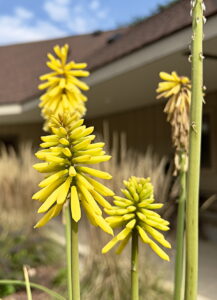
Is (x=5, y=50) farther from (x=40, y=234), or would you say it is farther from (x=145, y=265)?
(x=145, y=265)

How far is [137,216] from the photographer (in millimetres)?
897

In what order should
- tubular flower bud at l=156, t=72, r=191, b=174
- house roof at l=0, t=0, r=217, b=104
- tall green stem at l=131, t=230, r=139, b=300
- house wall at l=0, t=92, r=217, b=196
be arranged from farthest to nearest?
1. house roof at l=0, t=0, r=217, b=104
2. house wall at l=0, t=92, r=217, b=196
3. tubular flower bud at l=156, t=72, r=191, b=174
4. tall green stem at l=131, t=230, r=139, b=300

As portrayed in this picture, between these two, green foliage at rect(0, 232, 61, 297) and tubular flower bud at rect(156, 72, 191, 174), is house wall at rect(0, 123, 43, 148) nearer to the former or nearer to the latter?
green foliage at rect(0, 232, 61, 297)

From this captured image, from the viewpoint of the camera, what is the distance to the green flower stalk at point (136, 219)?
2.74 ft

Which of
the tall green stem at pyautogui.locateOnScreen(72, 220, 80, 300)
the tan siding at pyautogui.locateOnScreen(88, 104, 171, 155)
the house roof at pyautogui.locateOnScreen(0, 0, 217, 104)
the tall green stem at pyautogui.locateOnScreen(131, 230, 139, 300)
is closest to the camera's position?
the tall green stem at pyautogui.locateOnScreen(72, 220, 80, 300)

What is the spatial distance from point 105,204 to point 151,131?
8905mm

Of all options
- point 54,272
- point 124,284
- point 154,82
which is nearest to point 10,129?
point 154,82

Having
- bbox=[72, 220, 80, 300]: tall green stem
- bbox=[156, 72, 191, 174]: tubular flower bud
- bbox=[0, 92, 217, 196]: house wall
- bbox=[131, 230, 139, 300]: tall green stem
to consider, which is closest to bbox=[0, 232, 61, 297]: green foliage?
bbox=[156, 72, 191, 174]: tubular flower bud

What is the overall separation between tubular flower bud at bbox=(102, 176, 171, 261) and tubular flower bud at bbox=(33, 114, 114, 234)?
0.11 m

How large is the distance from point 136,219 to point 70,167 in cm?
24

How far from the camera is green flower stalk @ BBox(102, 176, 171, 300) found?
2.74 ft

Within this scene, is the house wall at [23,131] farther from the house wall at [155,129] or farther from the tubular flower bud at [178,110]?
the tubular flower bud at [178,110]

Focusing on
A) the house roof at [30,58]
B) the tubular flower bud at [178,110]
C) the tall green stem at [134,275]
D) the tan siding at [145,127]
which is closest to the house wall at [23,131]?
the house roof at [30,58]

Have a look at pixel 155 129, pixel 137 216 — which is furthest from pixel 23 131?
pixel 137 216
